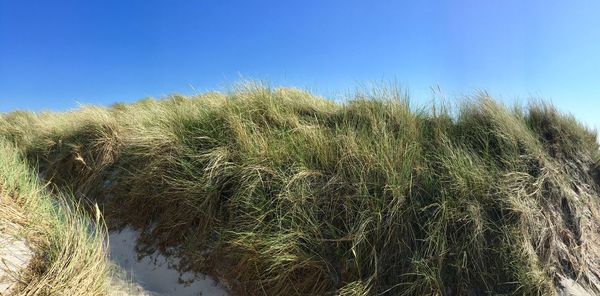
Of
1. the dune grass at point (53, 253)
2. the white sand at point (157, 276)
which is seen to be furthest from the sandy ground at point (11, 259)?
the white sand at point (157, 276)

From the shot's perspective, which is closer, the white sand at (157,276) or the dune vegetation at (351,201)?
the dune vegetation at (351,201)

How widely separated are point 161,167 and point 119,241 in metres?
0.95

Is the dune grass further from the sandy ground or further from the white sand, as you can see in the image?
the white sand

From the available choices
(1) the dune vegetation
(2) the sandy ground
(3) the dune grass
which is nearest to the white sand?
(1) the dune vegetation

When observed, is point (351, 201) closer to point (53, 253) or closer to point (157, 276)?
point (157, 276)

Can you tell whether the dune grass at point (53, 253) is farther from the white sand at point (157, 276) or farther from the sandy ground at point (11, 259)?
the white sand at point (157, 276)

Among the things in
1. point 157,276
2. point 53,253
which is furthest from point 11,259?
point 157,276

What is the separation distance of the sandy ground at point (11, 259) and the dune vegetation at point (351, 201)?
100 mm

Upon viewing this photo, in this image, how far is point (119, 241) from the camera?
4707mm

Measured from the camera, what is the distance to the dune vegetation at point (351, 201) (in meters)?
3.49

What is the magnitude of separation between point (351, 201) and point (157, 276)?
82.6 inches

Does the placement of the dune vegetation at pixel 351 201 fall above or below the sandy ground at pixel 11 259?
above

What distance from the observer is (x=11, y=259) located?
2.79 m

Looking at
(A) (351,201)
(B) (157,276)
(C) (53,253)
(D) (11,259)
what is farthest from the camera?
(B) (157,276)
